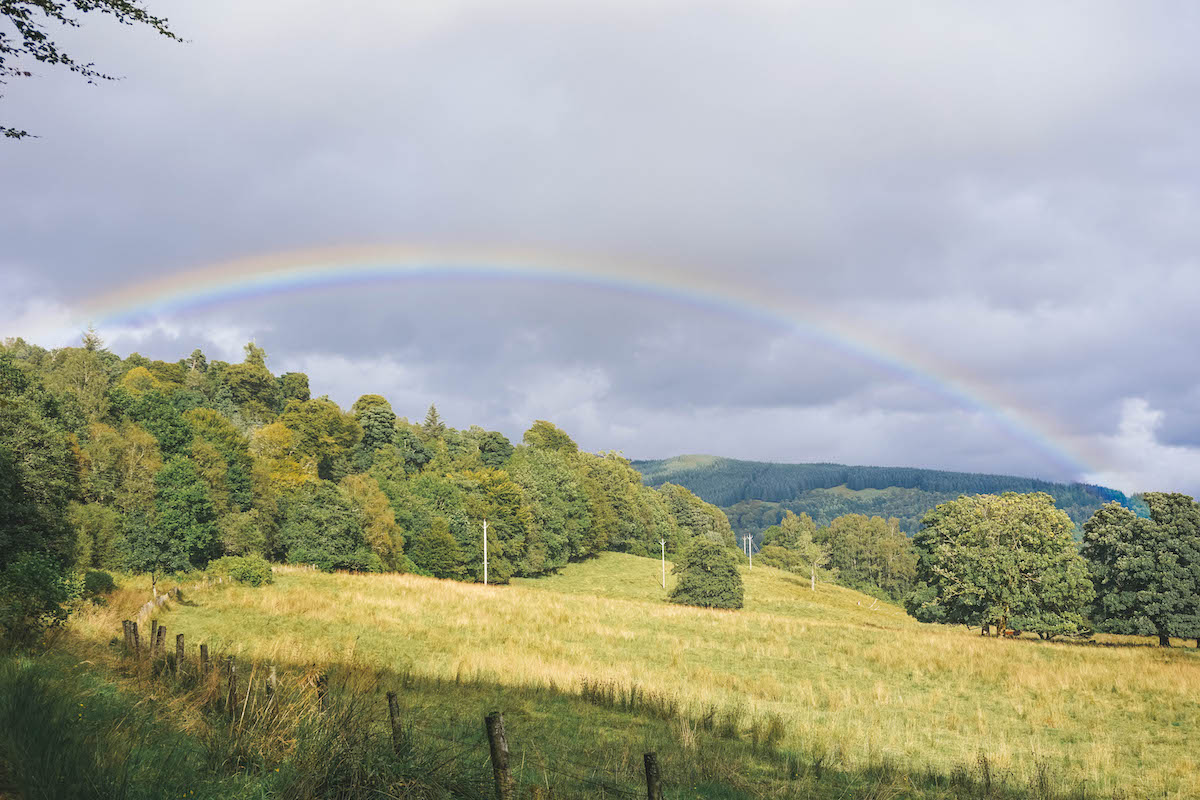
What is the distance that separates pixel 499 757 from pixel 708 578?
179 feet

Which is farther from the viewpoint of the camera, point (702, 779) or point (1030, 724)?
point (1030, 724)

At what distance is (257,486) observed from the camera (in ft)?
217

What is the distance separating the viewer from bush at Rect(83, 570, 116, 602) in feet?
79.6

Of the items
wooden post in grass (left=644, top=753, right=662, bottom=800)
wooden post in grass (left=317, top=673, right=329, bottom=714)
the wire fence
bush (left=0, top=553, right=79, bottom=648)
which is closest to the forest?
bush (left=0, top=553, right=79, bottom=648)

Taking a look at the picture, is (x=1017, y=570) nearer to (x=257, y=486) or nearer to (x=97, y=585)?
(x=97, y=585)

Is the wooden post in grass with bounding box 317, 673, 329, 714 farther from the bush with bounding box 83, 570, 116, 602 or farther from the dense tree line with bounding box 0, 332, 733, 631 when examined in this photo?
the bush with bounding box 83, 570, 116, 602

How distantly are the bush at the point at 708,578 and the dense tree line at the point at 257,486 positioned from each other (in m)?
2.40

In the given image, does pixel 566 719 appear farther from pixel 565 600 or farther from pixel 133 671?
pixel 565 600

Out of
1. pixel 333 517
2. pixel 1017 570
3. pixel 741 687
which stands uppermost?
pixel 333 517

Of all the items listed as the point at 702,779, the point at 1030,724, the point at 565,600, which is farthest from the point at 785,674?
the point at 565,600

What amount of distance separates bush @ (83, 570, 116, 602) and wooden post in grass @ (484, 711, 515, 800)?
76.7 feet

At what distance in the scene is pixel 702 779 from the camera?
10.7 metres

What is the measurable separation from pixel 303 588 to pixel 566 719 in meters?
24.9

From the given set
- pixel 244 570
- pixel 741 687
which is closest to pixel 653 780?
pixel 741 687
